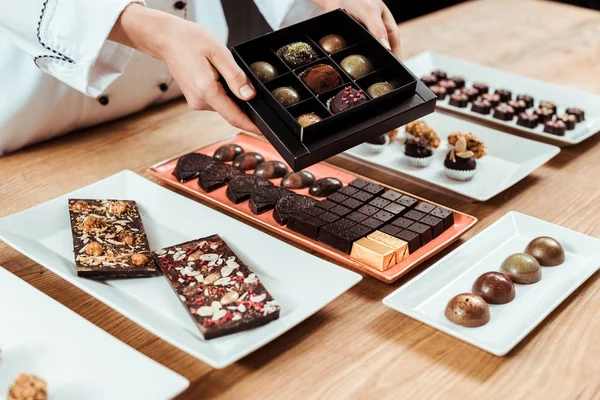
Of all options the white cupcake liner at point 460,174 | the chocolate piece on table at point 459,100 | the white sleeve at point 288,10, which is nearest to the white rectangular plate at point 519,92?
the chocolate piece on table at point 459,100

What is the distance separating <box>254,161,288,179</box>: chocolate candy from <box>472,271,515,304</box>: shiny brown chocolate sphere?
0.67 meters

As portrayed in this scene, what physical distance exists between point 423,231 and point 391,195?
172mm

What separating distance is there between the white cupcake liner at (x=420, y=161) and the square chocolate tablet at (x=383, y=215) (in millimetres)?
384

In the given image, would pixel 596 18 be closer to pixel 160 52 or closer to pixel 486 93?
pixel 486 93

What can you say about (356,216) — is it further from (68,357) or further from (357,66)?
(68,357)

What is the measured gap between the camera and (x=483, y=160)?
1985 millimetres

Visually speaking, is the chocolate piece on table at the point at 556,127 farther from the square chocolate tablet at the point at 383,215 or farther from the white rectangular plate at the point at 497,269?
the square chocolate tablet at the point at 383,215

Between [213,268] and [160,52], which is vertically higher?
[160,52]

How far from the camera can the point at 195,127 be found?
2176 millimetres

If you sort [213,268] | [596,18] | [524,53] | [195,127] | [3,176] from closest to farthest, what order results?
[213,268] → [3,176] → [195,127] → [524,53] → [596,18]

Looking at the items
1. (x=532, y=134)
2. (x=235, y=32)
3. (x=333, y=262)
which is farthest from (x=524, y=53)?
(x=333, y=262)

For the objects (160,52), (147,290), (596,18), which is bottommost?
(596,18)

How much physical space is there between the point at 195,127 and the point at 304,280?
0.96m

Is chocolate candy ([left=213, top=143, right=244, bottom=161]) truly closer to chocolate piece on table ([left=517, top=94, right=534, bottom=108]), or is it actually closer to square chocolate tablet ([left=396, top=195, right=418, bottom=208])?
square chocolate tablet ([left=396, top=195, right=418, bottom=208])
